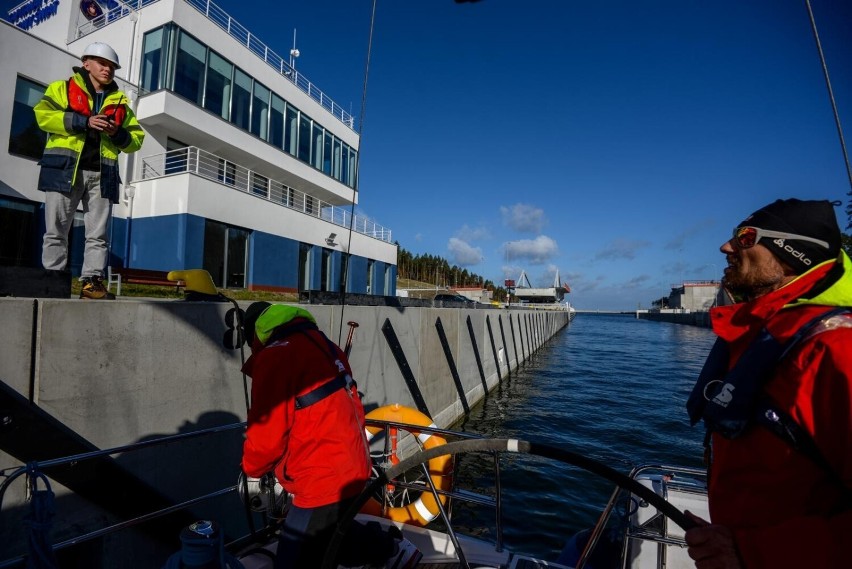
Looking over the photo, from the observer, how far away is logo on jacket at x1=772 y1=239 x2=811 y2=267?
1674mm

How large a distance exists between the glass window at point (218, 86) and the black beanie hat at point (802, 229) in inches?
713

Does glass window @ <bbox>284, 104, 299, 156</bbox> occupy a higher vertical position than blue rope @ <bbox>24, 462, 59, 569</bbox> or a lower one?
higher

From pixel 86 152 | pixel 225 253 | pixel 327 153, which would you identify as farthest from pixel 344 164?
pixel 86 152

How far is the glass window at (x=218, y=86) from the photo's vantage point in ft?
52.4

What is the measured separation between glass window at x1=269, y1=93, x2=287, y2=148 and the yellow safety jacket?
1608cm

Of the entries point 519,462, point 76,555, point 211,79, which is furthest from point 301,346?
point 211,79

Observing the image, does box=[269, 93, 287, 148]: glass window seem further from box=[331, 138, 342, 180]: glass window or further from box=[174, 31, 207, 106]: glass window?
box=[331, 138, 342, 180]: glass window

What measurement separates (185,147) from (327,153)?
952cm

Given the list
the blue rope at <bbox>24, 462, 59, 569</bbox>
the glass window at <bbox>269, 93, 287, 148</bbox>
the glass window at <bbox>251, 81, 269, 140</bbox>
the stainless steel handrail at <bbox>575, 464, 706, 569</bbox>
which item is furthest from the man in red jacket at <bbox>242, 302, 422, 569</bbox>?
the glass window at <bbox>269, 93, 287, 148</bbox>

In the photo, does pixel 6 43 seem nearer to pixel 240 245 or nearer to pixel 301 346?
pixel 240 245

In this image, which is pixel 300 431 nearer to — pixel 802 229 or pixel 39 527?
pixel 39 527

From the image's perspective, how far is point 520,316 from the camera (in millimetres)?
26844

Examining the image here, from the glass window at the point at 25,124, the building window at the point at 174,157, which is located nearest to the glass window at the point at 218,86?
the building window at the point at 174,157

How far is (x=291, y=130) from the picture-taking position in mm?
20516
